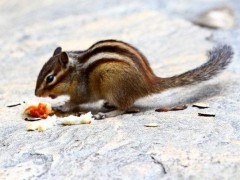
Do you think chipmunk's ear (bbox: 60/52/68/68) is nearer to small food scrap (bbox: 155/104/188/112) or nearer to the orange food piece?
the orange food piece

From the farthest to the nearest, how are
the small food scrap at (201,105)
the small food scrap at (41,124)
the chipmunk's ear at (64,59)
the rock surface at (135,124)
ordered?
the chipmunk's ear at (64,59), the small food scrap at (201,105), the small food scrap at (41,124), the rock surface at (135,124)

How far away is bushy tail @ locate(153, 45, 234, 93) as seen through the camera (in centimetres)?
400

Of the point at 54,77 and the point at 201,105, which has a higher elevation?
the point at 54,77

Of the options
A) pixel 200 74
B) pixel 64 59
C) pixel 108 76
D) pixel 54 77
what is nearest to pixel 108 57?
pixel 108 76

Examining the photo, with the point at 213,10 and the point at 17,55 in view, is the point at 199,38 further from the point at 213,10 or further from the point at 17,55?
the point at 17,55

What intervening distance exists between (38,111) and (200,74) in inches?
47.1

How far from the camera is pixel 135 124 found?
3473mm

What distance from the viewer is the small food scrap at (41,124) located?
348 cm

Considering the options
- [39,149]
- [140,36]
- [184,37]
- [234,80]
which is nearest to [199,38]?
[184,37]

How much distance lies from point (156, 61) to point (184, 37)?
0.88 m

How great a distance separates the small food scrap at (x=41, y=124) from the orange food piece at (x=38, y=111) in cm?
19

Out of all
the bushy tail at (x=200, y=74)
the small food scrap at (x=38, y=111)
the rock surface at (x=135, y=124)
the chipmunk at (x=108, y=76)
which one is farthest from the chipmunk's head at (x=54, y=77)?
the bushy tail at (x=200, y=74)

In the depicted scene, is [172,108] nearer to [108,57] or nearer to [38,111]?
[108,57]

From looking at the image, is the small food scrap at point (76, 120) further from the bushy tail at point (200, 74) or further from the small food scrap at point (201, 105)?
the small food scrap at point (201, 105)
